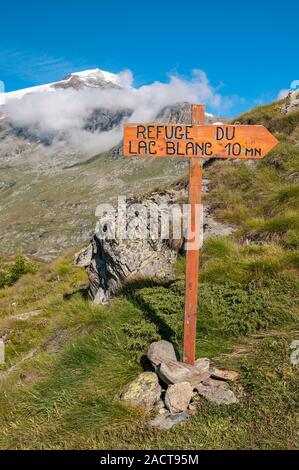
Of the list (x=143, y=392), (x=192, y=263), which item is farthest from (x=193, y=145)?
(x=143, y=392)

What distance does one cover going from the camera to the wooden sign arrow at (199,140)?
7.07m

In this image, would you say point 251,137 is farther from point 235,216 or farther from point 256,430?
point 235,216

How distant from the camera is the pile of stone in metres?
6.36

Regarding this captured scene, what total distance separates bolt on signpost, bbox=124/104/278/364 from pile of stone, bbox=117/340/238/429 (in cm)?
36

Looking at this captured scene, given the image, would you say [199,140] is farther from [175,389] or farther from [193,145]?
[175,389]

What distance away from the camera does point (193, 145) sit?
707 cm

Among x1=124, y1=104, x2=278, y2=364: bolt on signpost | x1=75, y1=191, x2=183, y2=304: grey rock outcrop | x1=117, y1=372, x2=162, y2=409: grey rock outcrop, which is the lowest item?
x1=117, y1=372, x2=162, y2=409: grey rock outcrop

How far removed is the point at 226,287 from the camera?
9359mm

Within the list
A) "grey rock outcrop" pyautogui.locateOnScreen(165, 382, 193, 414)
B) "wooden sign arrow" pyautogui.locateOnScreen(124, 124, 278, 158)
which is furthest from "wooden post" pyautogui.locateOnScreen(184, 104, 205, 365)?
"grey rock outcrop" pyautogui.locateOnScreen(165, 382, 193, 414)

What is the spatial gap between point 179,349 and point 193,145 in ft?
12.5

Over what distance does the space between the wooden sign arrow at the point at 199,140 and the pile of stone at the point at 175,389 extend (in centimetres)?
360

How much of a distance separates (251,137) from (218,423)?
4.68 meters

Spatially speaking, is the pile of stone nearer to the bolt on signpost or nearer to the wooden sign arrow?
the bolt on signpost
